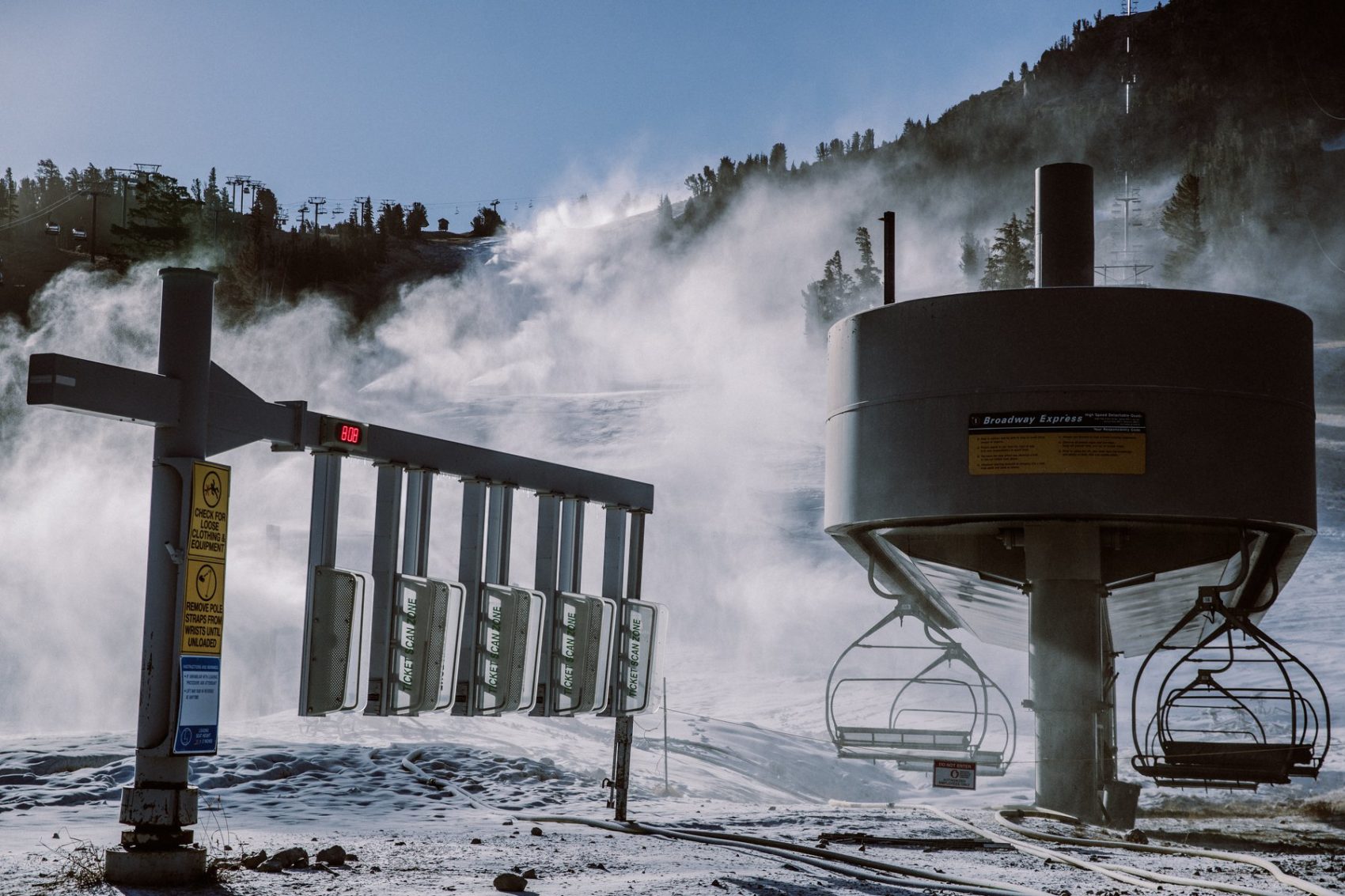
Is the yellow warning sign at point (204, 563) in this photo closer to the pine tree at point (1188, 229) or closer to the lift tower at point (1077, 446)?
the lift tower at point (1077, 446)

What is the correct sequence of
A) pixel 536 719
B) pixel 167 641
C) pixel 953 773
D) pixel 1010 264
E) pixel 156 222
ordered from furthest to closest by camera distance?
A: pixel 1010 264
pixel 156 222
pixel 536 719
pixel 953 773
pixel 167 641

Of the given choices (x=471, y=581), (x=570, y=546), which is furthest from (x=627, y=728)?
(x=471, y=581)

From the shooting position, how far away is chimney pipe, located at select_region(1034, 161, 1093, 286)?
67.2 feet

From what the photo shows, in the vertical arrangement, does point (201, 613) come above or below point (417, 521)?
below

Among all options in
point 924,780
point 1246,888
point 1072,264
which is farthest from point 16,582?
point 1246,888

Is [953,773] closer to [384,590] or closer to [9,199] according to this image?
[384,590]

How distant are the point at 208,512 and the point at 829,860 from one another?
6.16 m

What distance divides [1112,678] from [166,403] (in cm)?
1401

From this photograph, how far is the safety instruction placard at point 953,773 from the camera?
1864 cm

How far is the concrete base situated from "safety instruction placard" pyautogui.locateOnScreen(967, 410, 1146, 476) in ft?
33.3

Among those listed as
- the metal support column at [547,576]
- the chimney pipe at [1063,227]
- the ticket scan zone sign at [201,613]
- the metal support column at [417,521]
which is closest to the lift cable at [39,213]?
the chimney pipe at [1063,227]

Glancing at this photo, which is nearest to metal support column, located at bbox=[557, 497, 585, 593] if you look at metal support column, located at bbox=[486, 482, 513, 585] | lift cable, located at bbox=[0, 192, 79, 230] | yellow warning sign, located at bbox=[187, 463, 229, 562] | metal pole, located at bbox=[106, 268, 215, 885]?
metal support column, located at bbox=[486, 482, 513, 585]

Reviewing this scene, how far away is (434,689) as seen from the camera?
45.4 feet

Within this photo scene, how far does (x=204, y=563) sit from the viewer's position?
11.2 m
